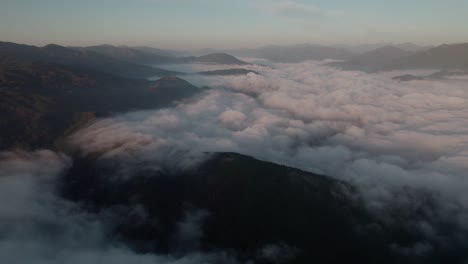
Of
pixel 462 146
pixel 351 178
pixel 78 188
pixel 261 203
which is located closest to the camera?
pixel 261 203

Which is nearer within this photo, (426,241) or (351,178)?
(426,241)

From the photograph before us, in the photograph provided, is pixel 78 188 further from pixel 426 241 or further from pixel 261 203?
pixel 426 241

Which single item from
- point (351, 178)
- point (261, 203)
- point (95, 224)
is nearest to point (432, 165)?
point (351, 178)

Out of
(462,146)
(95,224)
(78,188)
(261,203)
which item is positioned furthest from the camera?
(462,146)

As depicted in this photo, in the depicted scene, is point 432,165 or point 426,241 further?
point 432,165

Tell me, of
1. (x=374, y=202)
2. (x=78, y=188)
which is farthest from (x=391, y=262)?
(x=78, y=188)

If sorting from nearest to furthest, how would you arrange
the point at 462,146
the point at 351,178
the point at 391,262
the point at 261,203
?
the point at 391,262 → the point at 261,203 → the point at 351,178 → the point at 462,146

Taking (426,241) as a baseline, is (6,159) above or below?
above

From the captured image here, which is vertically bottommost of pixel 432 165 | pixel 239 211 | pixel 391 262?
pixel 391 262

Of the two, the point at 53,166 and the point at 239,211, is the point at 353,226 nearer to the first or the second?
the point at 239,211
